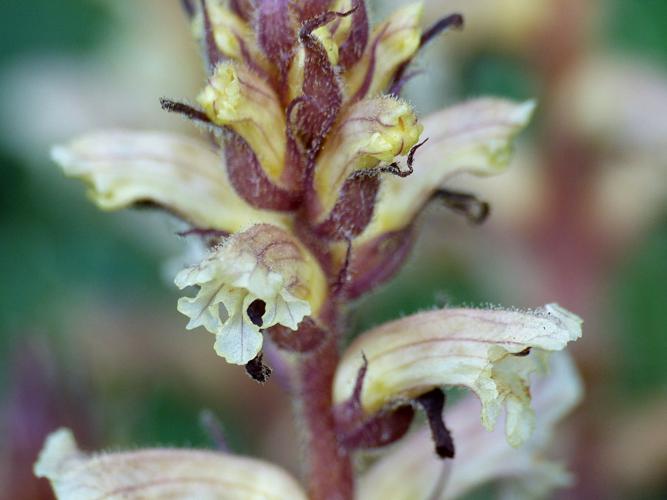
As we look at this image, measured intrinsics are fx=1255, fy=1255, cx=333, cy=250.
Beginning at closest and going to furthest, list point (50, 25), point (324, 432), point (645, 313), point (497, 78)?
point (324, 432)
point (645, 313)
point (497, 78)
point (50, 25)

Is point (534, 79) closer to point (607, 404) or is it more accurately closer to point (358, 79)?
point (607, 404)

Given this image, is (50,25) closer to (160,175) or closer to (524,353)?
(160,175)

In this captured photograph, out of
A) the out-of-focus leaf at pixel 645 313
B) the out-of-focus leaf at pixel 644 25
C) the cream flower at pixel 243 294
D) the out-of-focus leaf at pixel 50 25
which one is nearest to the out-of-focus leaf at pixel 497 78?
the out-of-focus leaf at pixel 644 25

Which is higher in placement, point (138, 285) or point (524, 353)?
point (138, 285)

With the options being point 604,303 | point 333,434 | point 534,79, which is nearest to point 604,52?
point 534,79

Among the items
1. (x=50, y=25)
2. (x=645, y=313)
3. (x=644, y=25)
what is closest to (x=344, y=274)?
(x=645, y=313)

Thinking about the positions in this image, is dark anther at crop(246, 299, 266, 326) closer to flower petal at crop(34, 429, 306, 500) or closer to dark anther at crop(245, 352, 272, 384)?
dark anther at crop(245, 352, 272, 384)

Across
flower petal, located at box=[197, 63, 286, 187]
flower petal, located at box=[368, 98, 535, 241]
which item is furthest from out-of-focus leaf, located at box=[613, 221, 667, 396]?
flower petal, located at box=[197, 63, 286, 187]

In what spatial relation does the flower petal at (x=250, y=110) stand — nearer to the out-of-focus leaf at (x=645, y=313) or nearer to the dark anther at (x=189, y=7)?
the dark anther at (x=189, y=7)
